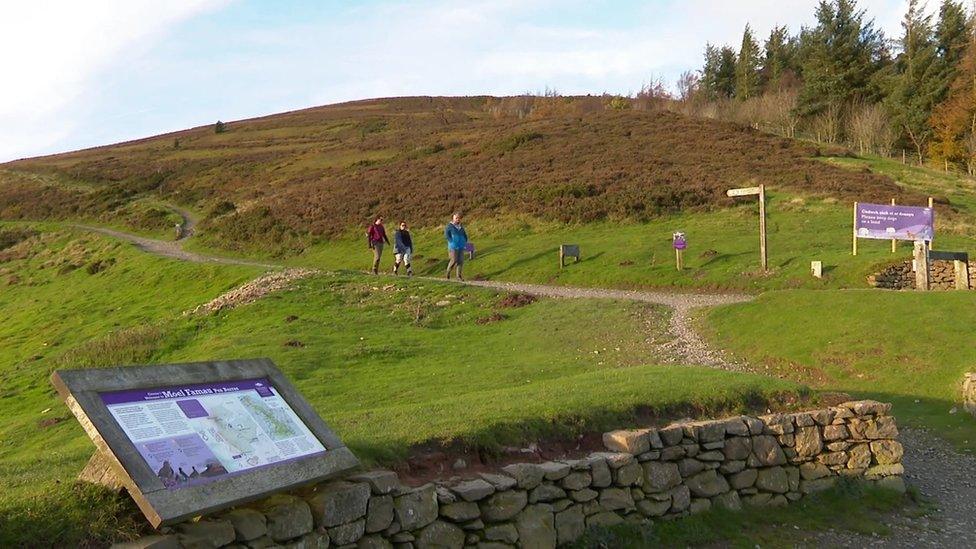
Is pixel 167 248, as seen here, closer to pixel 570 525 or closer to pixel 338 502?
pixel 570 525

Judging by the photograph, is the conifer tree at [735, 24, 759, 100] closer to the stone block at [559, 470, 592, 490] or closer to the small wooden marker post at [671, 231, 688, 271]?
the small wooden marker post at [671, 231, 688, 271]

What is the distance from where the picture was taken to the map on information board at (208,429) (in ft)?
19.0

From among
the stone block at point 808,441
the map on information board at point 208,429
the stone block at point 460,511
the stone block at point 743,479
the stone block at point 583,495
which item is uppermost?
the map on information board at point 208,429

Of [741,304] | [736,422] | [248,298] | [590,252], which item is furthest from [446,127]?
[736,422]

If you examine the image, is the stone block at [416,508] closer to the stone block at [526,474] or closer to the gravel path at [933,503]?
the stone block at [526,474]

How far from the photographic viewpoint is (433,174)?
57.6 meters

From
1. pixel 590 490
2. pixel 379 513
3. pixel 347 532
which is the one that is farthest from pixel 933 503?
pixel 347 532

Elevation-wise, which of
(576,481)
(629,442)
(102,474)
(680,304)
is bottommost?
(680,304)

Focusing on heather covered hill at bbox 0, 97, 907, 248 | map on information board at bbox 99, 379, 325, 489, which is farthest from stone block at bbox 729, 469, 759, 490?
heather covered hill at bbox 0, 97, 907, 248

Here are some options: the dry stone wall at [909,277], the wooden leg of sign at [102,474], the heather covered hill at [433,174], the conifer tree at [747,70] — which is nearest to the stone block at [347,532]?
the wooden leg of sign at [102,474]

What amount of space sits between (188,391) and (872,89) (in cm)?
8789

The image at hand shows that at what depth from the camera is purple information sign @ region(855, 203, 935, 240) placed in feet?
85.9

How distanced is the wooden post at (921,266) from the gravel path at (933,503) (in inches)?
442

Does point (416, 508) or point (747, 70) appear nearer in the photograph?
point (416, 508)
